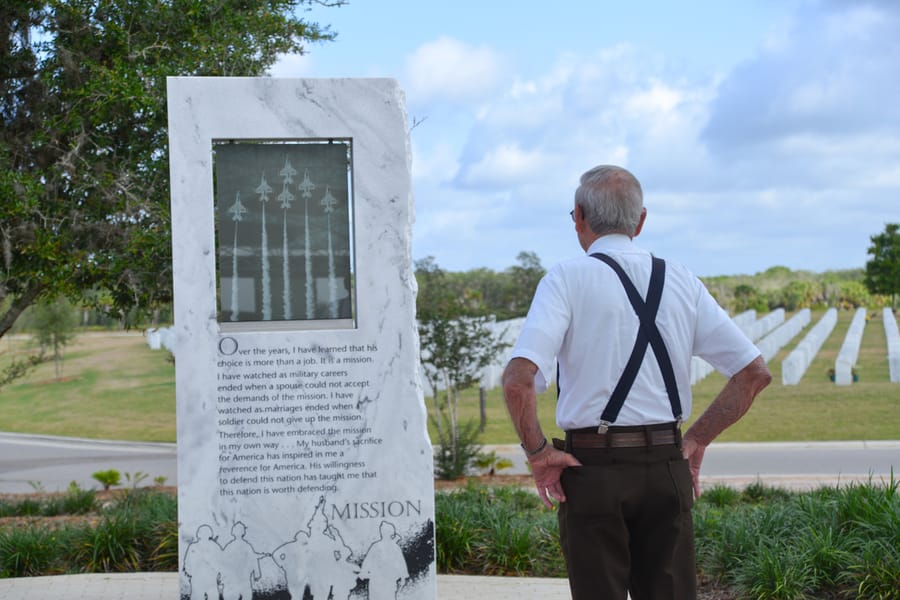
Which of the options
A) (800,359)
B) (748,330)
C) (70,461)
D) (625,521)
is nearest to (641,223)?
(625,521)

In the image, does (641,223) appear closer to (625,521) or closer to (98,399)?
(625,521)

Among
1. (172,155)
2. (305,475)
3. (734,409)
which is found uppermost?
(172,155)

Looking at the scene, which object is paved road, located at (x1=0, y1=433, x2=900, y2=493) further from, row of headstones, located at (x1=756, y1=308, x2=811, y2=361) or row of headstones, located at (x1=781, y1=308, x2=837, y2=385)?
row of headstones, located at (x1=781, y1=308, x2=837, y2=385)

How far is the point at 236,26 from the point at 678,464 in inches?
285

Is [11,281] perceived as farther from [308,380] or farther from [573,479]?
[573,479]

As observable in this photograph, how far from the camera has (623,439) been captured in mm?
3506

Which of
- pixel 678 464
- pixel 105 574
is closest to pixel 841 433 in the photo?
pixel 105 574

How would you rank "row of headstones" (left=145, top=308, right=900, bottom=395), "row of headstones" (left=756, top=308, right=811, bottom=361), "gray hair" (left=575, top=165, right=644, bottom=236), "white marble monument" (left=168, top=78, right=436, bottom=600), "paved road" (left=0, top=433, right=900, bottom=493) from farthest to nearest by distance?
"row of headstones" (left=756, top=308, right=811, bottom=361) → "row of headstones" (left=145, top=308, right=900, bottom=395) → "paved road" (left=0, top=433, right=900, bottom=493) → "white marble monument" (left=168, top=78, right=436, bottom=600) → "gray hair" (left=575, top=165, right=644, bottom=236)

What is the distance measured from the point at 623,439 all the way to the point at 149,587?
168 inches

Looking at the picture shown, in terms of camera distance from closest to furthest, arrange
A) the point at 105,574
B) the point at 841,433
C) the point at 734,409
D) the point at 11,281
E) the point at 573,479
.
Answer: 1. the point at 573,479
2. the point at 734,409
3. the point at 105,574
4. the point at 11,281
5. the point at 841,433

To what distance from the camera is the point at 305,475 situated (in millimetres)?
5266

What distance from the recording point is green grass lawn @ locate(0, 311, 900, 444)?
62.6 feet

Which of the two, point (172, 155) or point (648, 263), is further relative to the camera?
point (172, 155)

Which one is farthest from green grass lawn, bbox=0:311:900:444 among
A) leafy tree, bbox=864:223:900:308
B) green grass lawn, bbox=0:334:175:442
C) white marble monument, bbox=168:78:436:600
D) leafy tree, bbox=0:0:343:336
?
leafy tree, bbox=864:223:900:308
